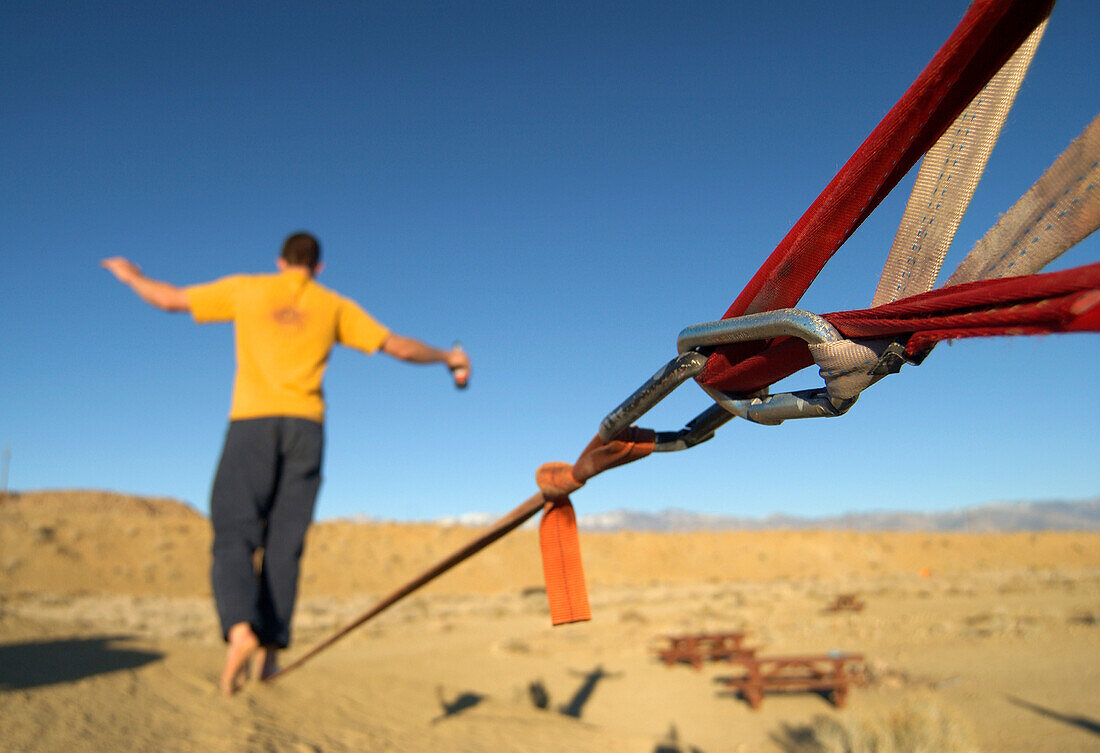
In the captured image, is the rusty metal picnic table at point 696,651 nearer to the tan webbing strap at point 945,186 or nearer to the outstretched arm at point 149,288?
the outstretched arm at point 149,288

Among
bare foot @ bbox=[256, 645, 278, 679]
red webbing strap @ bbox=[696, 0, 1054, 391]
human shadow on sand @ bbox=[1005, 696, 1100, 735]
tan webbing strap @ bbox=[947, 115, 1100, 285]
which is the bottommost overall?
human shadow on sand @ bbox=[1005, 696, 1100, 735]

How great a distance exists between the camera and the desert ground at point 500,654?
335 cm

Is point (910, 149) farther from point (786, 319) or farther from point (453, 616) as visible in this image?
point (453, 616)

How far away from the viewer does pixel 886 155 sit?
3.47ft

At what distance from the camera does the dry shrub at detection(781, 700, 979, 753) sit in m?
6.01

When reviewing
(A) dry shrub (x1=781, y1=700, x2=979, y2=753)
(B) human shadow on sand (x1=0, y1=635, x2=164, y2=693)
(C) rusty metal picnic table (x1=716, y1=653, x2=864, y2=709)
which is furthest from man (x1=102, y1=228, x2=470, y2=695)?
(C) rusty metal picnic table (x1=716, y1=653, x2=864, y2=709)

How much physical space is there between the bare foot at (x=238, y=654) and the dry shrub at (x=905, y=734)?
506cm

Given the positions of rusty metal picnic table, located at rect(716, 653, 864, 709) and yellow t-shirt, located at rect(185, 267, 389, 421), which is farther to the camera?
rusty metal picnic table, located at rect(716, 653, 864, 709)

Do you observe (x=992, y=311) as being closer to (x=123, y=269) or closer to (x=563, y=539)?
(x=563, y=539)

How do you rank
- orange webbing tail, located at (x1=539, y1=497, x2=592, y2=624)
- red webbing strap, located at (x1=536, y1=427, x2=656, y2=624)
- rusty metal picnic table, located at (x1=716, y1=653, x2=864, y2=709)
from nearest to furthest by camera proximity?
red webbing strap, located at (x1=536, y1=427, x2=656, y2=624)
orange webbing tail, located at (x1=539, y1=497, x2=592, y2=624)
rusty metal picnic table, located at (x1=716, y1=653, x2=864, y2=709)

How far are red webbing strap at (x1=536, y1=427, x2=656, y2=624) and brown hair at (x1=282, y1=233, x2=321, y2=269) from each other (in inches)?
79.1

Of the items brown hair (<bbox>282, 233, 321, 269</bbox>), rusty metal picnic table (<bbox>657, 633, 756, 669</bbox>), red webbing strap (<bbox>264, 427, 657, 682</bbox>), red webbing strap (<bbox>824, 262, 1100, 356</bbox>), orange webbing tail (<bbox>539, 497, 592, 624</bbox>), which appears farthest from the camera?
rusty metal picnic table (<bbox>657, 633, 756, 669</bbox>)

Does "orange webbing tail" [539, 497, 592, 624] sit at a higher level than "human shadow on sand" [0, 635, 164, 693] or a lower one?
higher

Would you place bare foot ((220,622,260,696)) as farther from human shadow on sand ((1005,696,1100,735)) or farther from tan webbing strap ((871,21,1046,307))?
human shadow on sand ((1005,696,1100,735))
